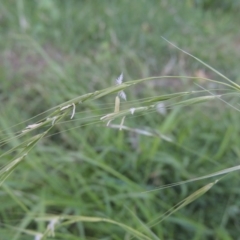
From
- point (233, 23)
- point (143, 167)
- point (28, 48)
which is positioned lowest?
point (233, 23)

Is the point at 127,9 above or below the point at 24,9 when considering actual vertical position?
below

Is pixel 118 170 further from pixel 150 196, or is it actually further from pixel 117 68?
pixel 117 68

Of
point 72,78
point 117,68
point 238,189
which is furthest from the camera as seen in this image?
point 117,68

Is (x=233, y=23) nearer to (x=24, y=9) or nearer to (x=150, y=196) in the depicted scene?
(x=24, y=9)

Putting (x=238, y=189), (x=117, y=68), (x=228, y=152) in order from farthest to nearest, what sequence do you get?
1. (x=117, y=68)
2. (x=228, y=152)
3. (x=238, y=189)

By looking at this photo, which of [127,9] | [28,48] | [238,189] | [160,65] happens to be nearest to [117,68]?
[160,65]

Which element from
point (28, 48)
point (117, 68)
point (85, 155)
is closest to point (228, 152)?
point (85, 155)

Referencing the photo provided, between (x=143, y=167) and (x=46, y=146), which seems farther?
(x=46, y=146)
